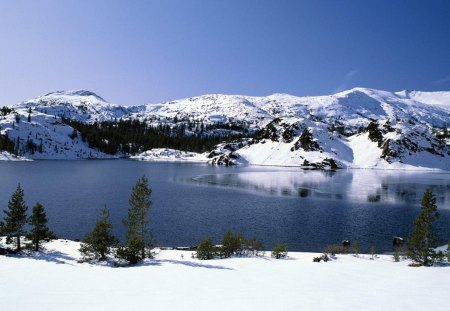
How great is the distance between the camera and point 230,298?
19062mm

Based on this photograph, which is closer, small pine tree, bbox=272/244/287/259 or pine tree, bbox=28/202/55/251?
small pine tree, bbox=272/244/287/259

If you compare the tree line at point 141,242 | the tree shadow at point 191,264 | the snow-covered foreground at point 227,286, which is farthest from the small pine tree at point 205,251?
the tree shadow at point 191,264

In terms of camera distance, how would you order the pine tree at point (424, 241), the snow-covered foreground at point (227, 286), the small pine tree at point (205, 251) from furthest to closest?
the small pine tree at point (205, 251)
the pine tree at point (424, 241)
the snow-covered foreground at point (227, 286)

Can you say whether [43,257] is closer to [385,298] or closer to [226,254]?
[226,254]

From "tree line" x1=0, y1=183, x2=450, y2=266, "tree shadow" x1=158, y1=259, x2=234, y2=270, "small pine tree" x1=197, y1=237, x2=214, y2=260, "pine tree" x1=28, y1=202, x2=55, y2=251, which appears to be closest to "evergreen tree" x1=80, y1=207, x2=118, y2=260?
"tree line" x1=0, y1=183, x2=450, y2=266

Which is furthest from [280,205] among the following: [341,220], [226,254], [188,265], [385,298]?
[385,298]

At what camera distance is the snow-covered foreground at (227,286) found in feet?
57.5

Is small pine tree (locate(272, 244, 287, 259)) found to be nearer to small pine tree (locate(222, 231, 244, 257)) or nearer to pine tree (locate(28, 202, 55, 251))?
small pine tree (locate(222, 231, 244, 257))

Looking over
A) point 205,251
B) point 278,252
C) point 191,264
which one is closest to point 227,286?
Result: point 191,264

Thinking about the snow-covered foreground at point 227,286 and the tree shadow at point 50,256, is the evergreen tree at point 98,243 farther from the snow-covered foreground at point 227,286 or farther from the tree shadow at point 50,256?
the snow-covered foreground at point 227,286

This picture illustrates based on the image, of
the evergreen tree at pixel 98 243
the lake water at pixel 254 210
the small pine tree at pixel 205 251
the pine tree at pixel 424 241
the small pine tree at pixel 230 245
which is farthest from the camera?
the lake water at pixel 254 210

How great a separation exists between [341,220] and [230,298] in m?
50.2

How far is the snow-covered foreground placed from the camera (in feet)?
57.5

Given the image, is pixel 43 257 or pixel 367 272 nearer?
pixel 367 272
